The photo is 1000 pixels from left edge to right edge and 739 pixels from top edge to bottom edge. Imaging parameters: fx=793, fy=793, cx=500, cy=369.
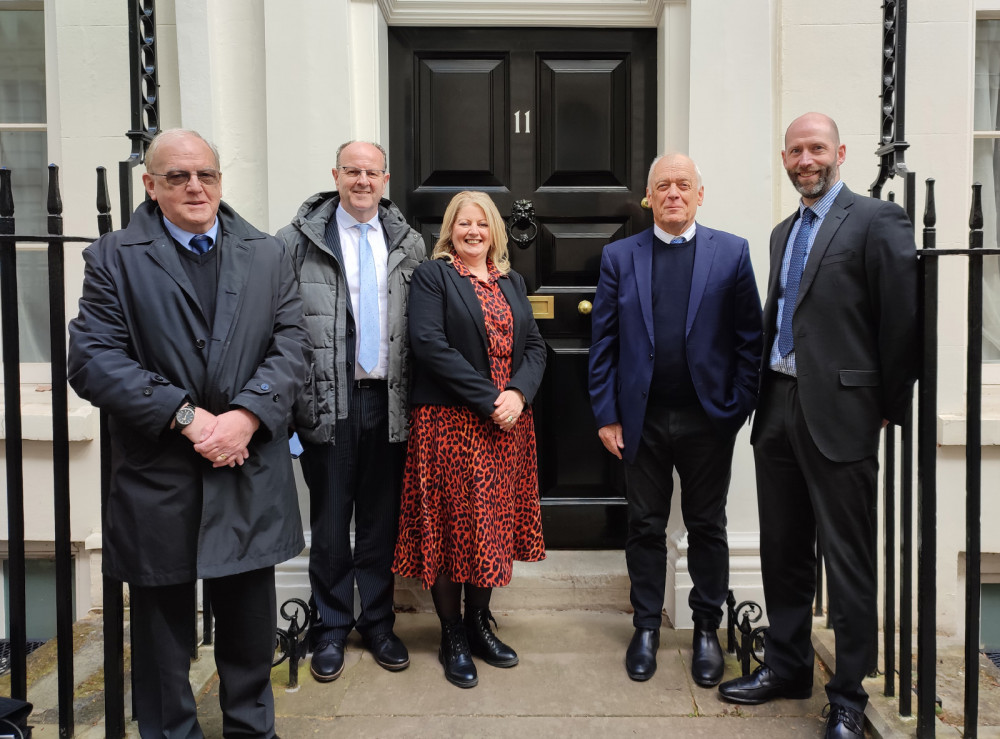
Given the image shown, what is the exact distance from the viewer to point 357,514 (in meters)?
3.16

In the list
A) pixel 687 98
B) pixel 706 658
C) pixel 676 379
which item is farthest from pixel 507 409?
pixel 687 98

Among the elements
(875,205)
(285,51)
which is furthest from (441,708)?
(285,51)

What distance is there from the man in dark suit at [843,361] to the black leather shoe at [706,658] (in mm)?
492

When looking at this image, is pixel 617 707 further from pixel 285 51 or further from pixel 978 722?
pixel 285 51

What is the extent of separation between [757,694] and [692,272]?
1514mm

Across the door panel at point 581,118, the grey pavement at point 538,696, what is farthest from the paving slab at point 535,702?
the door panel at point 581,118

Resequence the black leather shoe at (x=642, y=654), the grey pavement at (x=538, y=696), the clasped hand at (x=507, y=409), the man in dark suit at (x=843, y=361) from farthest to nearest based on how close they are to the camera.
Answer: the black leather shoe at (x=642, y=654) < the clasped hand at (x=507, y=409) < the grey pavement at (x=538, y=696) < the man in dark suit at (x=843, y=361)

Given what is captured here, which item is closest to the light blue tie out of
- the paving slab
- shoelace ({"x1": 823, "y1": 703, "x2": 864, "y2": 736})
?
the paving slab

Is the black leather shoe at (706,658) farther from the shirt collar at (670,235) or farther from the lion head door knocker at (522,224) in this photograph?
the lion head door knocker at (522,224)

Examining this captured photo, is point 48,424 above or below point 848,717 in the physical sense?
above

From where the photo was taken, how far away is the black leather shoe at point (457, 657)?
9.66 feet

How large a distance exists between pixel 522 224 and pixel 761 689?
7.25ft

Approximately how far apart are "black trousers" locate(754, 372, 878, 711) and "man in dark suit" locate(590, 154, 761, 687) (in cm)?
21

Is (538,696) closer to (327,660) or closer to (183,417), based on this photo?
(327,660)
